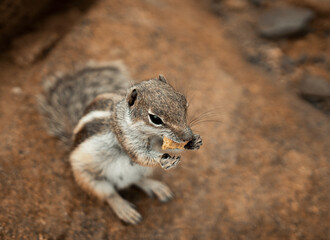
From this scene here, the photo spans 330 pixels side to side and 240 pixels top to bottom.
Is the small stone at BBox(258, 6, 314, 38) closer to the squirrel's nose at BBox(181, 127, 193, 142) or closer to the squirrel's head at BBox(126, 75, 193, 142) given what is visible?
the squirrel's head at BBox(126, 75, 193, 142)

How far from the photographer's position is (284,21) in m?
5.73

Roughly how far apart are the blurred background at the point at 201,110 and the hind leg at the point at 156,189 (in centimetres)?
9

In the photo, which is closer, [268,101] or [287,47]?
[268,101]

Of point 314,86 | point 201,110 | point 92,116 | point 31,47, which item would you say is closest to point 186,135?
point 92,116

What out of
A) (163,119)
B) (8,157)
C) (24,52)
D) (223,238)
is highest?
(163,119)

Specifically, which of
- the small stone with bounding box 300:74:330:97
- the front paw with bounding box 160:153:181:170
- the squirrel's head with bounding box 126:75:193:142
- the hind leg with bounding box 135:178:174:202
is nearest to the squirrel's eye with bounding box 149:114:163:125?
the squirrel's head with bounding box 126:75:193:142

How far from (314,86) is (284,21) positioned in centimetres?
152

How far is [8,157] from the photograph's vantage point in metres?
3.24

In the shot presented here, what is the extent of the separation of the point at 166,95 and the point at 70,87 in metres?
1.57

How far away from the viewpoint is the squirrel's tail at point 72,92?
3.50 meters

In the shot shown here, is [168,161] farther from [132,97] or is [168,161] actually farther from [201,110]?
[201,110]

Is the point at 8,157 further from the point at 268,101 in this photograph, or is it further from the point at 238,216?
the point at 268,101

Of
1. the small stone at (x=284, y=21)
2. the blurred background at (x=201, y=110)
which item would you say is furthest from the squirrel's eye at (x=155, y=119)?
the small stone at (x=284, y=21)

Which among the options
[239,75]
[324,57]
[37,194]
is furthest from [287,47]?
[37,194]
